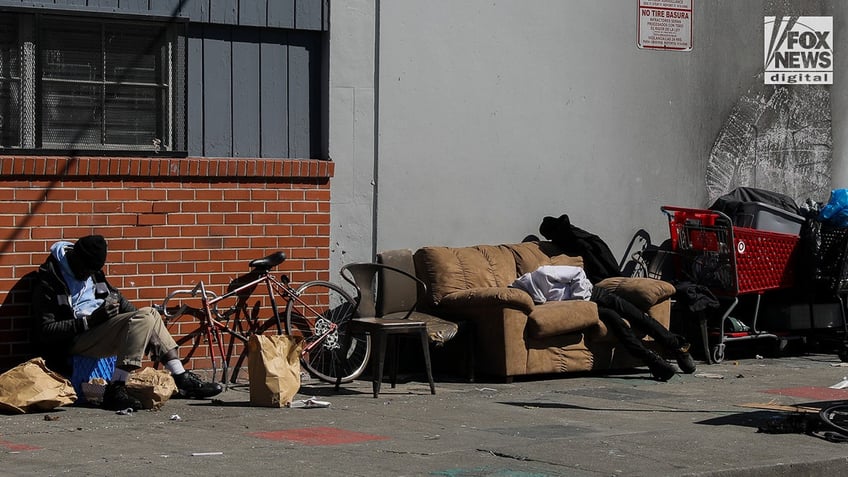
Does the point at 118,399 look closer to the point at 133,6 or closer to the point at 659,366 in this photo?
the point at 133,6

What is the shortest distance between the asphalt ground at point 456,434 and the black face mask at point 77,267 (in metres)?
1.00

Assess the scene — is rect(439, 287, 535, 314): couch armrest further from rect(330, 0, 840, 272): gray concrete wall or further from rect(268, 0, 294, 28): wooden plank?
rect(268, 0, 294, 28): wooden plank

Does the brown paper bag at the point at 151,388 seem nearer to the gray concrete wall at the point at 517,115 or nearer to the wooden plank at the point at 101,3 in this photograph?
the gray concrete wall at the point at 517,115

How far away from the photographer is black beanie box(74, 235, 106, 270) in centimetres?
1030

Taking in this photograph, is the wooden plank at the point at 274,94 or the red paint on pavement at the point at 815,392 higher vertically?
the wooden plank at the point at 274,94

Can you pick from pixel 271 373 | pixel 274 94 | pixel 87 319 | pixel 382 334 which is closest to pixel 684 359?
pixel 382 334

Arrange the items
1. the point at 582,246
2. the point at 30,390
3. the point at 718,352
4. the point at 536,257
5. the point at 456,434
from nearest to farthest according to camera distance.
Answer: the point at 456,434 → the point at 30,390 → the point at 536,257 → the point at 582,246 → the point at 718,352

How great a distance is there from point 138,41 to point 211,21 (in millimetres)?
644

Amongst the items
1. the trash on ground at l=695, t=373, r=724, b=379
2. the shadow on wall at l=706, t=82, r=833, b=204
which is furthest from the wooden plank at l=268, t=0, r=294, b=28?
the shadow on wall at l=706, t=82, r=833, b=204

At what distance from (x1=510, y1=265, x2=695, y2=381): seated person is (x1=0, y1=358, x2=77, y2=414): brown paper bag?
4458mm

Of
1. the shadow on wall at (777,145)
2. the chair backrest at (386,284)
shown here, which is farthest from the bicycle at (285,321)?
the shadow on wall at (777,145)

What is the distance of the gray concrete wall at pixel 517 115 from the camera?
41.2ft

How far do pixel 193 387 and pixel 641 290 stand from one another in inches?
172

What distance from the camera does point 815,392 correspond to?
1164cm
